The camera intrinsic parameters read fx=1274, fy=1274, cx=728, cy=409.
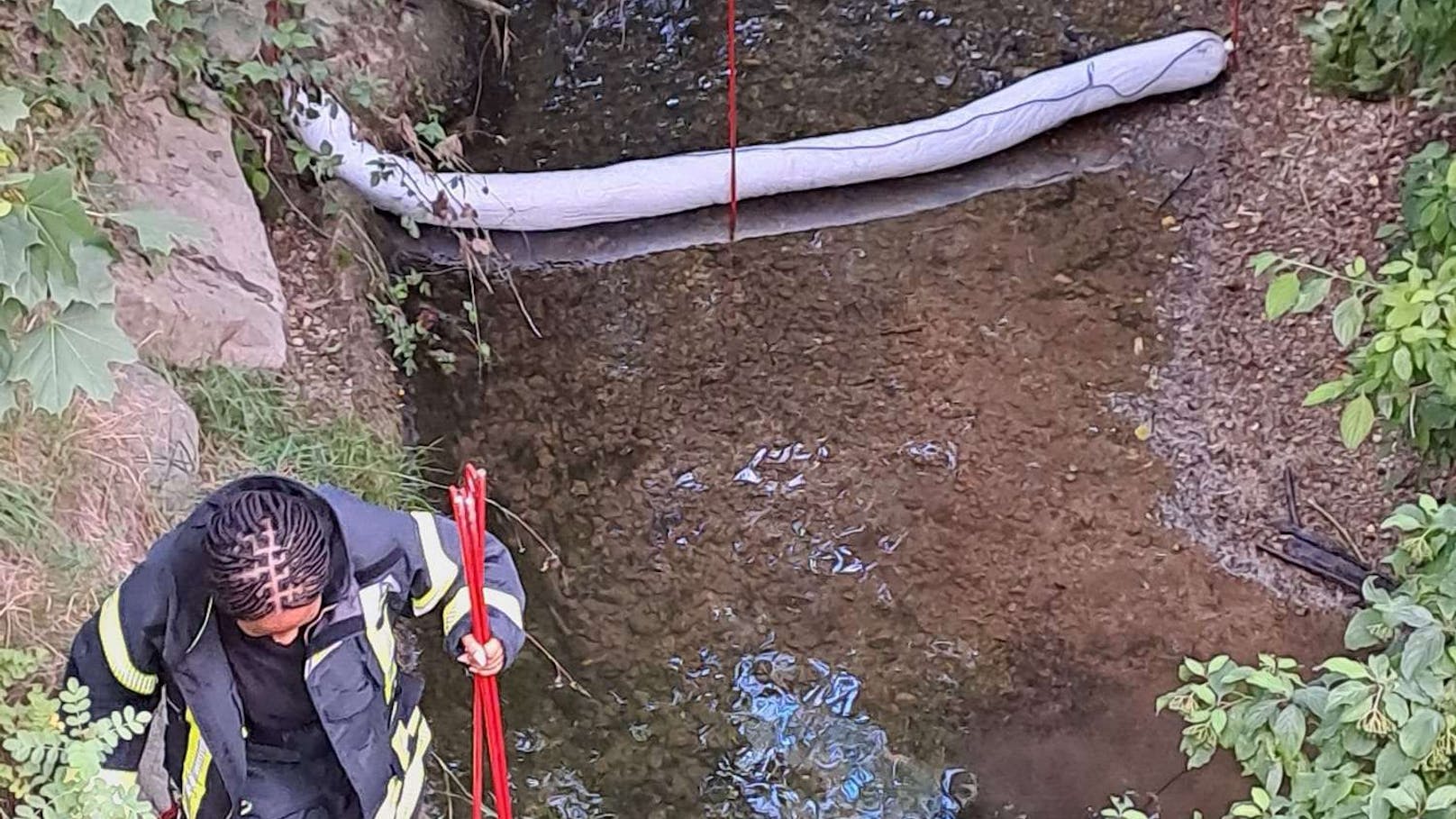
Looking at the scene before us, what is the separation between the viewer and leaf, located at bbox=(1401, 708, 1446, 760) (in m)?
1.70

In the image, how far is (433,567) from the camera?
79.4 inches

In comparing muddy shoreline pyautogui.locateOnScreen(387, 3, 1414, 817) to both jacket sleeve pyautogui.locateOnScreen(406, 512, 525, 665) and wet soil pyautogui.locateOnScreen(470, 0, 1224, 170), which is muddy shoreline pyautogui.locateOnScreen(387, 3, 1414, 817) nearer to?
wet soil pyautogui.locateOnScreen(470, 0, 1224, 170)

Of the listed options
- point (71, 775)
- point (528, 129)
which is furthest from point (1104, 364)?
point (71, 775)

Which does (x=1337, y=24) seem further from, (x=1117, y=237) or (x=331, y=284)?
(x=331, y=284)

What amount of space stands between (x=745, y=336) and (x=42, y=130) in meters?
2.30

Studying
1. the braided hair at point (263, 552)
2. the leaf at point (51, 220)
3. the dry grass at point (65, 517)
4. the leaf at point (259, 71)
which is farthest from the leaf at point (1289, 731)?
the leaf at point (259, 71)

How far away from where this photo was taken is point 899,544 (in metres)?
3.98

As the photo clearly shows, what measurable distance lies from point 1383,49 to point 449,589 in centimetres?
345

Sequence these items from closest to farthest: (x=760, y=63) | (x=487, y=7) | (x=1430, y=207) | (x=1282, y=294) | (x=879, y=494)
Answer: (x=1282, y=294) → (x=1430, y=207) → (x=879, y=494) → (x=487, y=7) → (x=760, y=63)

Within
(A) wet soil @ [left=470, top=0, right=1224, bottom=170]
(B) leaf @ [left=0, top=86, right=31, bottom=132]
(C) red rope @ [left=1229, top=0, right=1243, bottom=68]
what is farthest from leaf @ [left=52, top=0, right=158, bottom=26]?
(C) red rope @ [left=1229, top=0, right=1243, bottom=68]

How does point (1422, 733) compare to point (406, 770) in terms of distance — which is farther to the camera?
point (406, 770)

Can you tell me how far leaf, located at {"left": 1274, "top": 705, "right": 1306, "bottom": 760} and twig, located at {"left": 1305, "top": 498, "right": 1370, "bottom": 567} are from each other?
2136mm

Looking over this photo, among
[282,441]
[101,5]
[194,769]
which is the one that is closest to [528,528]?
[282,441]

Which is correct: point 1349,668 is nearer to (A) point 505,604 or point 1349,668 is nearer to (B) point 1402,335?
(B) point 1402,335
